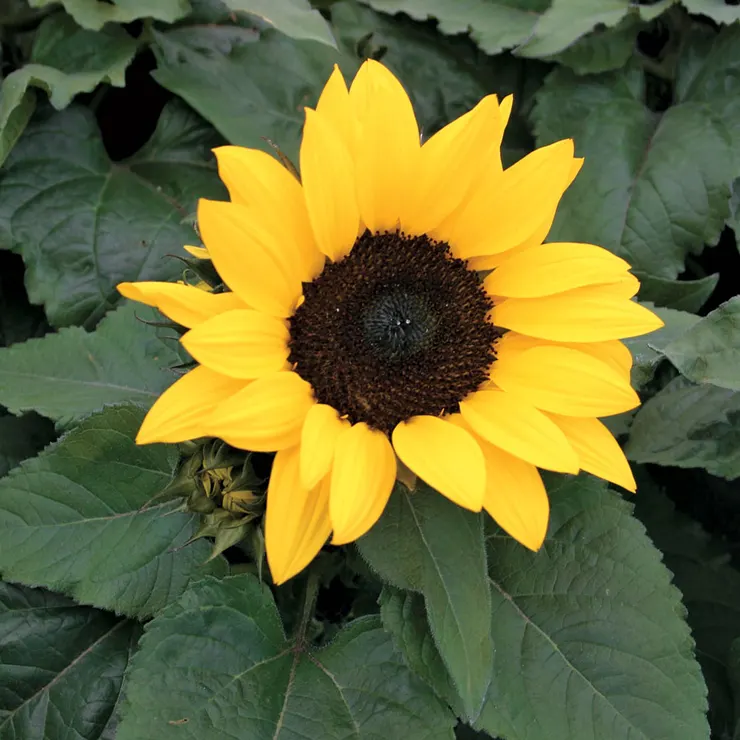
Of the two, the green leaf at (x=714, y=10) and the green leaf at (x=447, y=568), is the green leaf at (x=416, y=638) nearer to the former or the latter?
A: the green leaf at (x=447, y=568)

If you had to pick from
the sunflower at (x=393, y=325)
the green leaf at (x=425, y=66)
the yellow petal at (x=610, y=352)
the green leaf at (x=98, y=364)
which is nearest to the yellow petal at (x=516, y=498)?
the sunflower at (x=393, y=325)

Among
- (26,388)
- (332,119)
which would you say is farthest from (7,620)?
(332,119)

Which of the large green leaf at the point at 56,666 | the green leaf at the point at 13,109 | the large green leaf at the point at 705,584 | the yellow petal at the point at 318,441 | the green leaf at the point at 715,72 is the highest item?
the green leaf at the point at 715,72

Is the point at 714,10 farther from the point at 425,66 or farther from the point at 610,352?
the point at 610,352

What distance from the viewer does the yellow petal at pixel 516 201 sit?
688 mm

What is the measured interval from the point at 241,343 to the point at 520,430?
22cm

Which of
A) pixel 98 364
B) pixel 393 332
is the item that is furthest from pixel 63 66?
pixel 393 332

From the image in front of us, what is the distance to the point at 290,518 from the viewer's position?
0.61m

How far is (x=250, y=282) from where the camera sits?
624 mm

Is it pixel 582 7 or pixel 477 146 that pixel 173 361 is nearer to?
pixel 477 146

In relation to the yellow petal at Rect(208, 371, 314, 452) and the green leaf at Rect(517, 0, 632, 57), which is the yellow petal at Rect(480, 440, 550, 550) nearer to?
the yellow petal at Rect(208, 371, 314, 452)

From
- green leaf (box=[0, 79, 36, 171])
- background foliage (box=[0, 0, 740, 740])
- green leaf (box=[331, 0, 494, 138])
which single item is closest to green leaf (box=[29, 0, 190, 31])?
background foliage (box=[0, 0, 740, 740])

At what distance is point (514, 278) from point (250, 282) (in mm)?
241

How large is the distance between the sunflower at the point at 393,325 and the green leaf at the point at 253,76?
456mm
